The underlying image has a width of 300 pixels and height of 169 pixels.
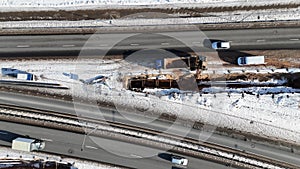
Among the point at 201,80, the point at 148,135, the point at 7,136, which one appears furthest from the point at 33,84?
the point at 201,80

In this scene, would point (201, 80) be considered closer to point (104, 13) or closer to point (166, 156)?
point (166, 156)

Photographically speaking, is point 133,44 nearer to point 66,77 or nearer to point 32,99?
point 66,77

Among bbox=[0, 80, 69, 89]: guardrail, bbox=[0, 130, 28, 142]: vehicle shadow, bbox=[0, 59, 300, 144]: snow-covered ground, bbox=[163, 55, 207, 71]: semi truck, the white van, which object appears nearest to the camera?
the white van

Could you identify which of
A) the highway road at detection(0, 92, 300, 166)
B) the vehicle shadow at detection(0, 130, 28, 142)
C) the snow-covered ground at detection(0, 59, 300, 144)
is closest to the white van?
the snow-covered ground at detection(0, 59, 300, 144)

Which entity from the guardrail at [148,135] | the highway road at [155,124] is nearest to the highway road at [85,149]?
the highway road at [155,124]

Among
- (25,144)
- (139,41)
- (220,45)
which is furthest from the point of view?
(139,41)

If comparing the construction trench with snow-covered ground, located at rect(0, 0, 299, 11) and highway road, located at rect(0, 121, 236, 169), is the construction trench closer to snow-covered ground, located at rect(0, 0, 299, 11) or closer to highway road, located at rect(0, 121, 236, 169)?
snow-covered ground, located at rect(0, 0, 299, 11)

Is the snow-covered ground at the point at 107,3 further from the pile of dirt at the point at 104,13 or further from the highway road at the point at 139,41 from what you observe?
the highway road at the point at 139,41
